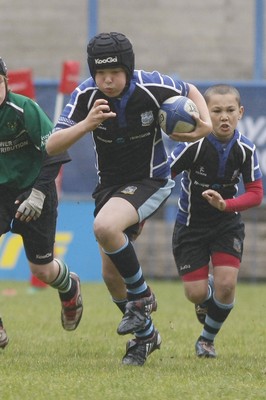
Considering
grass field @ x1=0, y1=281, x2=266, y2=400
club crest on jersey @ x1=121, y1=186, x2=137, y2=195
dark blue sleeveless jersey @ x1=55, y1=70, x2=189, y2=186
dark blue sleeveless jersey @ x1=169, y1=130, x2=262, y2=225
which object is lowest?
grass field @ x1=0, y1=281, x2=266, y2=400

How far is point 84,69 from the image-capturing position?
1532cm

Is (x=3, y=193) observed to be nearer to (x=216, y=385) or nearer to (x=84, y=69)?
(x=216, y=385)

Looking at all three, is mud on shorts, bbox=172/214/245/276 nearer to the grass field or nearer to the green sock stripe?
the grass field

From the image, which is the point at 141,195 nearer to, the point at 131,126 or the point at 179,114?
the point at 131,126

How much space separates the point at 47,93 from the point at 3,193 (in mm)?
5936

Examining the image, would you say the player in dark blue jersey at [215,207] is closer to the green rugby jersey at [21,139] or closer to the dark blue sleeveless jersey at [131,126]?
the dark blue sleeveless jersey at [131,126]

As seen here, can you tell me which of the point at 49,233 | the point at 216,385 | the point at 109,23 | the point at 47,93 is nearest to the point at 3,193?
the point at 49,233

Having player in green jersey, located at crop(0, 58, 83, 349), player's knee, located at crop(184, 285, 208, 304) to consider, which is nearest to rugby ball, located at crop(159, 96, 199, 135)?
player in green jersey, located at crop(0, 58, 83, 349)

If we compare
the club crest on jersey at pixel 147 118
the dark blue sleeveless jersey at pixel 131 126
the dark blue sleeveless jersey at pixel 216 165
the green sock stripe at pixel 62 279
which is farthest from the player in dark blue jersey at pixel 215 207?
the green sock stripe at pixel 62 279

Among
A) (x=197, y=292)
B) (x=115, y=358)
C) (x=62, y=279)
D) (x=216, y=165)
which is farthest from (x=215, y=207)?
(x=62, y=279)

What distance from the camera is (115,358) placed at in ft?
21.7

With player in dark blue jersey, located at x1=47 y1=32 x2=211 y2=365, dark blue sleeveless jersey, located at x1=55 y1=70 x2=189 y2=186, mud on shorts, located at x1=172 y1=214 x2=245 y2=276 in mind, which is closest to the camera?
player in dark blue jersey, located at x1=47 y1=32 x2=211 y2=365

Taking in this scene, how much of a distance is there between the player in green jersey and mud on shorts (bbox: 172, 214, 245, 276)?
0.79 m

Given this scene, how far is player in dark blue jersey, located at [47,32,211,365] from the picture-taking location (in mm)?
5969
